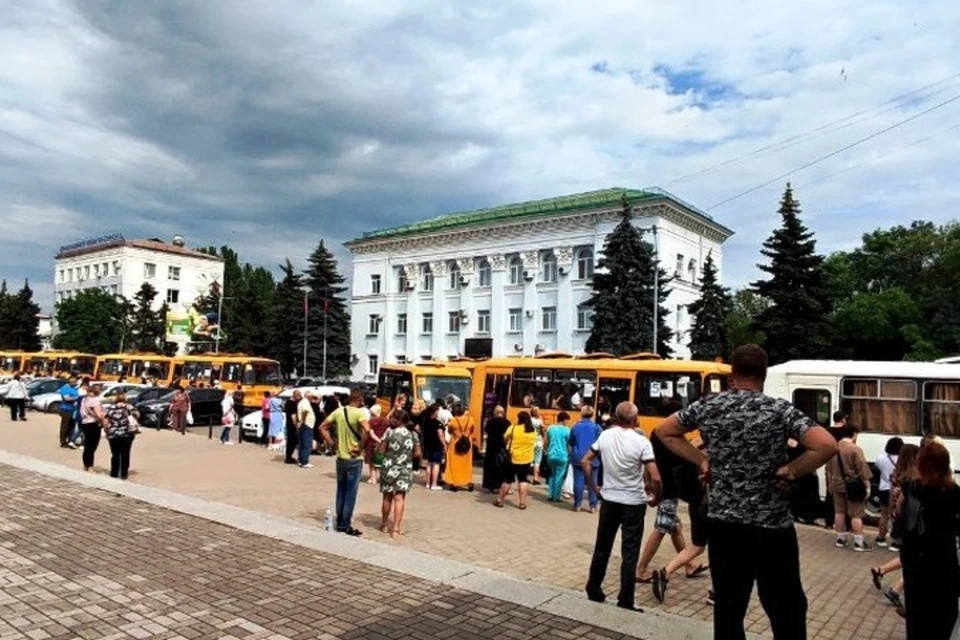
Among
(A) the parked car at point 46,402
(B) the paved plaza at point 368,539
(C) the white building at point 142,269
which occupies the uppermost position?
(C) the white building at point 142,269

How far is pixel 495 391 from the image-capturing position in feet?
71.6

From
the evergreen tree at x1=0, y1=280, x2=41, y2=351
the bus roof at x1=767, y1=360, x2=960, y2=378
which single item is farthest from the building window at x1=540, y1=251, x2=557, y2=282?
the evergreen tree at x1=0, y1=280, x2=41, y2=351

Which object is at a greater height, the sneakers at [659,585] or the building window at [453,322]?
the building window at [453,322]

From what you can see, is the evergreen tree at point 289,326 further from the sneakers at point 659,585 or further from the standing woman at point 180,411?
the sneakers at point 659,585

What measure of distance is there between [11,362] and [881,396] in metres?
57.4

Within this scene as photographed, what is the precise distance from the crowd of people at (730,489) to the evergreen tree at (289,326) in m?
48.6

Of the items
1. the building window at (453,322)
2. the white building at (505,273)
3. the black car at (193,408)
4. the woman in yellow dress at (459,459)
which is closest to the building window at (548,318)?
the white building at (505,273)

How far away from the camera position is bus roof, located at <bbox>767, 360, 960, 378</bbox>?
1448 cm

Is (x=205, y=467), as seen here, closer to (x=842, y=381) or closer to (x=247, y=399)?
(x=842, y=381)

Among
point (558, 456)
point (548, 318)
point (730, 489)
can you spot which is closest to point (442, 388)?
point (558, 456)

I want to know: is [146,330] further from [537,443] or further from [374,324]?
[537,443]

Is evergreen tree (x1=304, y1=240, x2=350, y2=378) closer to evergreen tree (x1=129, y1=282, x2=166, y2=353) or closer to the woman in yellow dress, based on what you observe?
evergreen tree (x1=129, y1=282, x2=166, y2=353)

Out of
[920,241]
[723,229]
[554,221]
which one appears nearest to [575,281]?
[554,221]

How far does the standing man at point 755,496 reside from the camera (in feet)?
13.5
